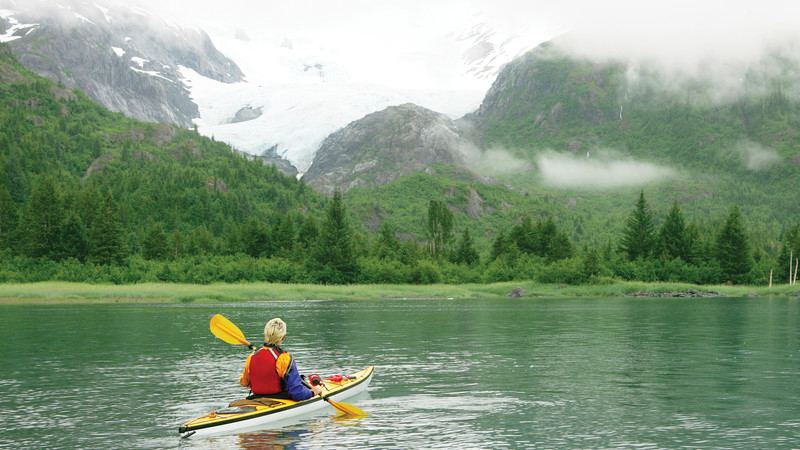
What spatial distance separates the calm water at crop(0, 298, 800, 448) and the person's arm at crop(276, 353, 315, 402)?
1.06m

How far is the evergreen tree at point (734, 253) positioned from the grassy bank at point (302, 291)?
5.55m

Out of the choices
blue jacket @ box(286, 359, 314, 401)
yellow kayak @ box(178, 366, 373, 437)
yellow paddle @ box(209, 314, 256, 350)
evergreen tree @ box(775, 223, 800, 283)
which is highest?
evergreen tree @ box(775, 223, 800, 283)

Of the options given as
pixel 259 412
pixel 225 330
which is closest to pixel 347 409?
pixel 259 412

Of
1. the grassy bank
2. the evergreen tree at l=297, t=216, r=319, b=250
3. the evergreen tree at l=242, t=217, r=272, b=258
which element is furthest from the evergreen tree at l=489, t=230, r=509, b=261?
the evergreen tree at l=242, t=217, r=272, b=258

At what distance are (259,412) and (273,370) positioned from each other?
1.25 metres

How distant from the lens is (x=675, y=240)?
13000 cm

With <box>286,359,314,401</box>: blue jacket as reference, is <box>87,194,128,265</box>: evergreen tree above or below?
above

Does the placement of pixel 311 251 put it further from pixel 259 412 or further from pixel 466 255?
pixel 259 412

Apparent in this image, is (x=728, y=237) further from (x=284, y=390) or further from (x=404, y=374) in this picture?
(x=284, y=390)

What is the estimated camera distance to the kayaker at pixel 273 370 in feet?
69.3

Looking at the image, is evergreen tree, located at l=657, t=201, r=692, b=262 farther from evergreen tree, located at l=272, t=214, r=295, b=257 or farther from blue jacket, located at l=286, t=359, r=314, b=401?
blue jacket, located at l=286, t=359, r=314, b=401

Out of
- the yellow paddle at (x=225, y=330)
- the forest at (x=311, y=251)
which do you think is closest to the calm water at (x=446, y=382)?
the yellow paddle at (x=225, y=330)

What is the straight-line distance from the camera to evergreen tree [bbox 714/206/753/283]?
121500mm

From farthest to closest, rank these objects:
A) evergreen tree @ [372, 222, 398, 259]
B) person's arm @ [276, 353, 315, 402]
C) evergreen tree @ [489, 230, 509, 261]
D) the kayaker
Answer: evergreen tree @ [489, 230, 509, 261] < evergreen tree @ [372, 222, 398, 259] < person's arm @ [276, 353, 315, 402] < the kayaker
